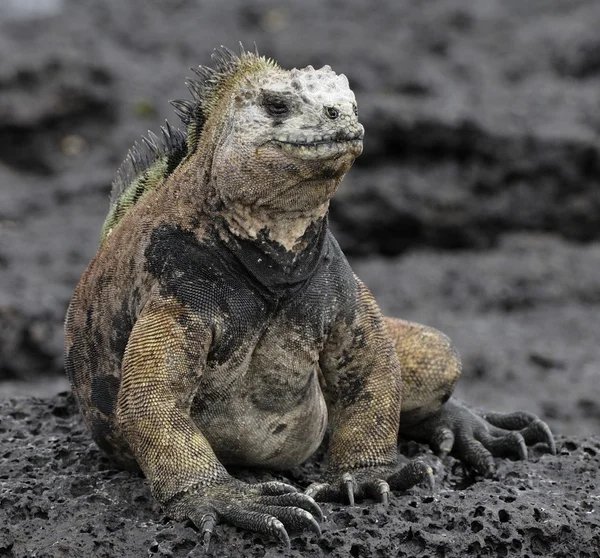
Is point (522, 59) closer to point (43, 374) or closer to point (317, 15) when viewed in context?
point (317, 15)

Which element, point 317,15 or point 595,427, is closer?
point 595,427

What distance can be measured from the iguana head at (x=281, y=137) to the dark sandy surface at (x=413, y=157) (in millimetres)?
3740

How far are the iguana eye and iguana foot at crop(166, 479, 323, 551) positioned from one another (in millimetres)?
1207

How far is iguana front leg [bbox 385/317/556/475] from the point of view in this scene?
4977 mm

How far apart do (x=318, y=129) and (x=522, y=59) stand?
7.74 m

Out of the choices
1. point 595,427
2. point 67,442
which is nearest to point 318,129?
point 67,442

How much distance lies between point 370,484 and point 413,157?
5893mm

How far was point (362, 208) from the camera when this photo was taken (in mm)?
9883

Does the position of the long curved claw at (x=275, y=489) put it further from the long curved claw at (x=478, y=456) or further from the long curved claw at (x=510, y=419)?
the long curved claw at (x=510, y=419)

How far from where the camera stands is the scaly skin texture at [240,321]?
396cm

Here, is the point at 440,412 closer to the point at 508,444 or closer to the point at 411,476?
the point at 508,444

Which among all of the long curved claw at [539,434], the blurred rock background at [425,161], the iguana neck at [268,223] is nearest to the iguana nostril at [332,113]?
the iguana neck at [268,223]

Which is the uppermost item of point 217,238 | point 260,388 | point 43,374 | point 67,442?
point 217,238

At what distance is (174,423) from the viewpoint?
4.04 m
